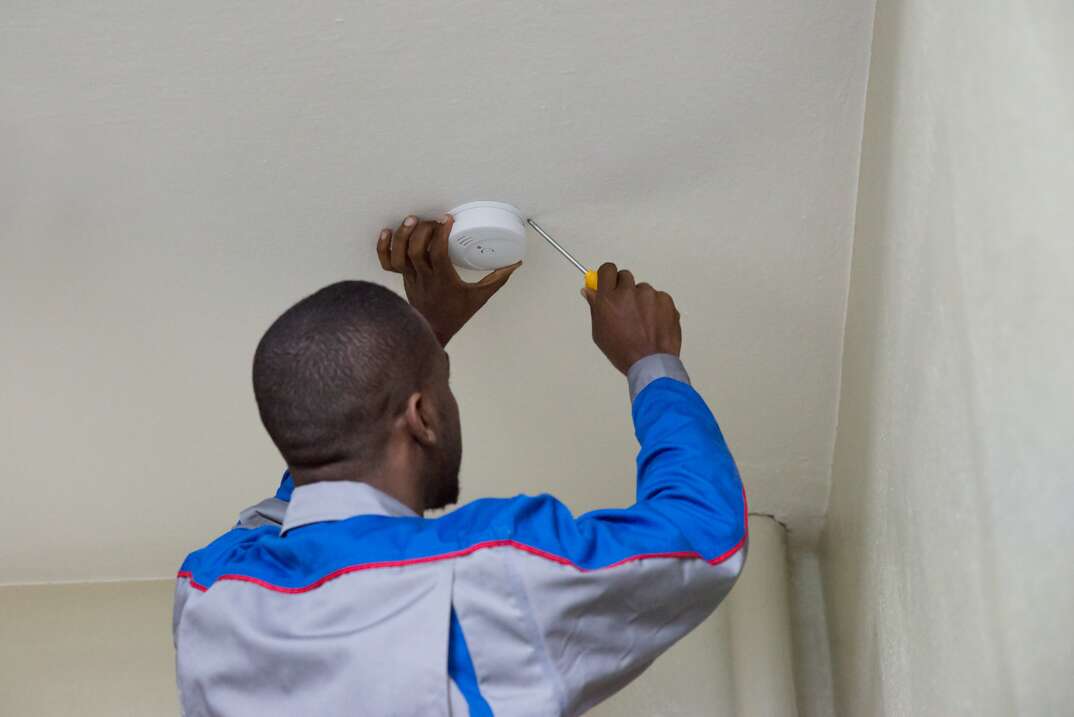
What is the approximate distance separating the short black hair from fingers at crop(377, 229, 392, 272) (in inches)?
14.5

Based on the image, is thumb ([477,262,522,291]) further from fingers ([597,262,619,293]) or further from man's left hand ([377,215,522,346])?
fingers ([597,262,619,293])

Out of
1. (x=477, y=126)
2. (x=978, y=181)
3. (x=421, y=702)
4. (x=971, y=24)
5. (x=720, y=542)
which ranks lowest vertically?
(x=421, y=702)

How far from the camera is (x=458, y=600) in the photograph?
109cm

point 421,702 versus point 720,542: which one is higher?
point 720,542

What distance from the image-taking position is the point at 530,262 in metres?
1.64

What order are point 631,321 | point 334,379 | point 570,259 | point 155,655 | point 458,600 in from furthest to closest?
point 155,655 < point 570,259 < point 631,321 < point 334,379 < point 458,600

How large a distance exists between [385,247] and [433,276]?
67 mm

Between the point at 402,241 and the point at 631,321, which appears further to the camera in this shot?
the point at 402,241

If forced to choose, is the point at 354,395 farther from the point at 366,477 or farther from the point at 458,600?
the point at 458,600

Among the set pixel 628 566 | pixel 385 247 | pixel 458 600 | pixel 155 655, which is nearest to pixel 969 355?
pixel 628 566

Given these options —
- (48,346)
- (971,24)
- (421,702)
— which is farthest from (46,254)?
(971,24)

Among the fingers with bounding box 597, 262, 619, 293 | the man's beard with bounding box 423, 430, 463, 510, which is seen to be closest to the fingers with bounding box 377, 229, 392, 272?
the fingers with bounding box 597, 262, 619, 293

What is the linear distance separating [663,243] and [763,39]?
1.09 feet

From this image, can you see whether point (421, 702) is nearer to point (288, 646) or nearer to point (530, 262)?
point (288, 646)
